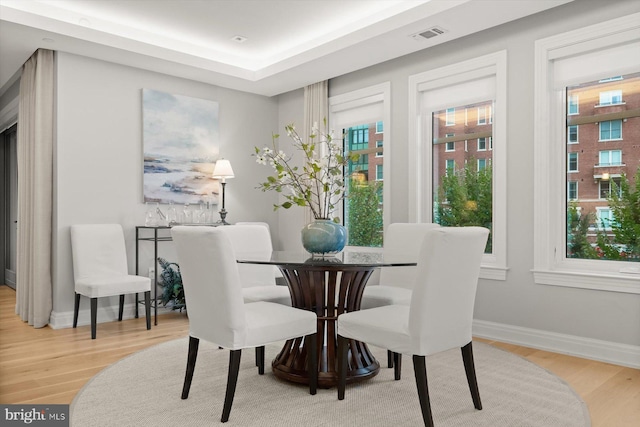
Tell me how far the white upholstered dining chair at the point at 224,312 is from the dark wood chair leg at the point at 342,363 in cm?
15

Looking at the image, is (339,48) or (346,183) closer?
(339,48)

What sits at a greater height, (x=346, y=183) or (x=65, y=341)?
(x=346, y=183)

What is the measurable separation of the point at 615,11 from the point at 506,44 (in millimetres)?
797

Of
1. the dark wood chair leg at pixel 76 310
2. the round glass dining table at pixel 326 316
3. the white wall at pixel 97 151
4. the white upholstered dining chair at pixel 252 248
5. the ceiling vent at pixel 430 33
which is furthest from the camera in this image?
the white wall at pixel 97 151

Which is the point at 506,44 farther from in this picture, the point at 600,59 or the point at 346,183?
the point at 346,183

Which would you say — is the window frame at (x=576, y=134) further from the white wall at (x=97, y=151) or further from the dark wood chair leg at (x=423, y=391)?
the white wall at (x=97, y=151)

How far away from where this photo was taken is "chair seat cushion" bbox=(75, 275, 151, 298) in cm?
414

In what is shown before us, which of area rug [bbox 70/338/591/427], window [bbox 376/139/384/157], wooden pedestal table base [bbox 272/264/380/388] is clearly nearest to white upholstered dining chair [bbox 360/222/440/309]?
wooden pedestal table base [bbox 272/264/380/388]

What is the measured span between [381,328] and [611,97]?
2573 mm

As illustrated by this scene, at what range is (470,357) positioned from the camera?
2.52 meters

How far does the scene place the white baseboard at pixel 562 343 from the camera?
3.35m

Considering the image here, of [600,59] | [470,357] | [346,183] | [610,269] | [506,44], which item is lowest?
[470,357]

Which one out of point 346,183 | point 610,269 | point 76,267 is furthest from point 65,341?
point 610,269

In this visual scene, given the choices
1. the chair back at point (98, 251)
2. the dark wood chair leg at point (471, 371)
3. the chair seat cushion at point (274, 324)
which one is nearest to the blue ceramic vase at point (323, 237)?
the chair seat cushion at point (274, 324)
